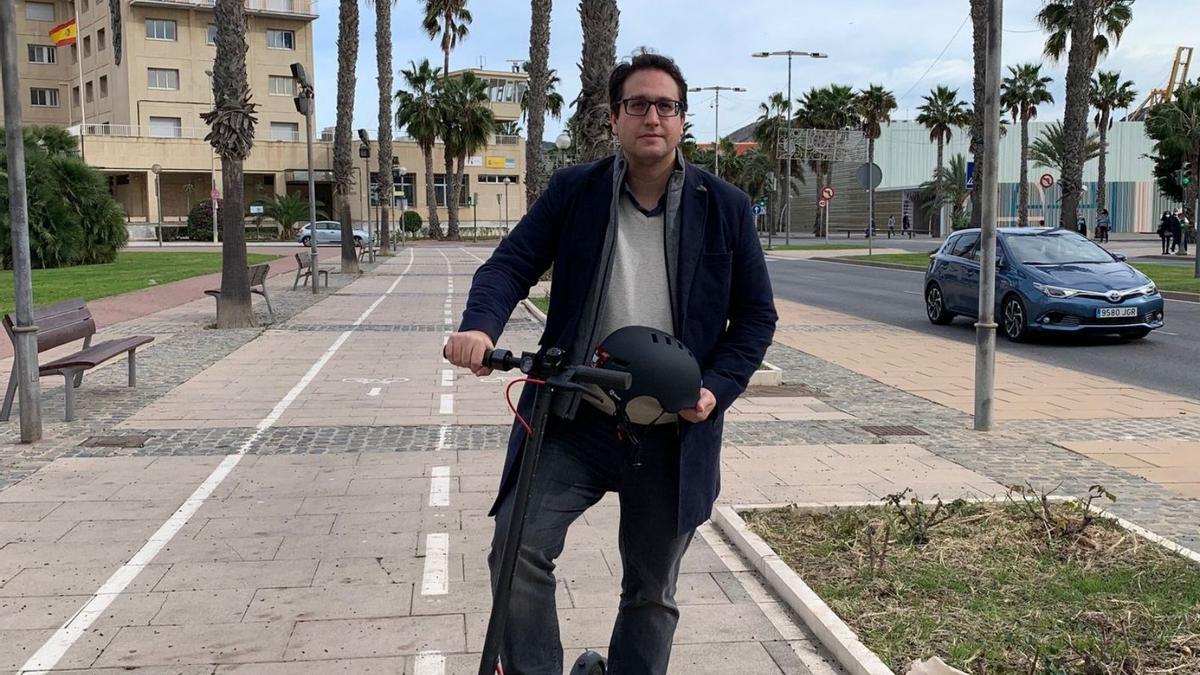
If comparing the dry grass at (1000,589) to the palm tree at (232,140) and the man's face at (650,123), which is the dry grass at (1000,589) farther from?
the palm tree at (232,140)

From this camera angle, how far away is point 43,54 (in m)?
74.7

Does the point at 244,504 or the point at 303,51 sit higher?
the point at 303,51

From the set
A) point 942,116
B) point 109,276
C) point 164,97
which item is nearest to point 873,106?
point 942,116

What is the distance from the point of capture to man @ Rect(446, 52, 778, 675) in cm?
279

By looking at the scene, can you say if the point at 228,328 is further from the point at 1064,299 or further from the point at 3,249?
the point at 3,249

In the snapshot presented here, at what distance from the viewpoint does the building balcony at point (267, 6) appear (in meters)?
65.4

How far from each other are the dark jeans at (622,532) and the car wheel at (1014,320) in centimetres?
1281

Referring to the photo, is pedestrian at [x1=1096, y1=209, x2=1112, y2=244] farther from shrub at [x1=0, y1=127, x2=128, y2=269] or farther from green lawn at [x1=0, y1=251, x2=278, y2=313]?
shrub at [x1=0, y1=127, x2=128, y2=269]

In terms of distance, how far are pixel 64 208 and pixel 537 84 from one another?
16.2 meters

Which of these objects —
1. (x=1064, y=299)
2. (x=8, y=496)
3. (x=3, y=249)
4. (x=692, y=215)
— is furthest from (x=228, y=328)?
(x=3, y=249)

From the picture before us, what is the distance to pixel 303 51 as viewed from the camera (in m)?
71.0

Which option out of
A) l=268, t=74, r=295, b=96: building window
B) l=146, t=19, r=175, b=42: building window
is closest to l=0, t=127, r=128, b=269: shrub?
l=146, t=19, r=175, b=42: building window

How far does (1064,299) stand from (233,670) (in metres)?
12.7

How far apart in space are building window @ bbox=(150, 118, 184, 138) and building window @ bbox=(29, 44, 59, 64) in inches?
541
